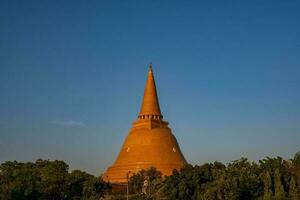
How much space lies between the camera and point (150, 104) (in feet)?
217

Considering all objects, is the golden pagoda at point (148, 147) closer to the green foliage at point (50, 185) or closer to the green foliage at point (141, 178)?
the green foliage at point (141, 178)

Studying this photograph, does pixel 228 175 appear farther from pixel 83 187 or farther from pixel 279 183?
pixel 83 187

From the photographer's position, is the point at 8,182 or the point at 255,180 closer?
the point at 255,180

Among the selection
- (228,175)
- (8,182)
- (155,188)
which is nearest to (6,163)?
(8,182)

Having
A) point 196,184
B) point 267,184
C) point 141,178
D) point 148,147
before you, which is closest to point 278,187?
point 267,184

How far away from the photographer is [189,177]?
4191 cm

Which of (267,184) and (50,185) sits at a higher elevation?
(50,185)

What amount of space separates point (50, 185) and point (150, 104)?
86.2 feet

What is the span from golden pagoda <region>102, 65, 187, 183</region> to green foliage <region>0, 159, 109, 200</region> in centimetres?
1379

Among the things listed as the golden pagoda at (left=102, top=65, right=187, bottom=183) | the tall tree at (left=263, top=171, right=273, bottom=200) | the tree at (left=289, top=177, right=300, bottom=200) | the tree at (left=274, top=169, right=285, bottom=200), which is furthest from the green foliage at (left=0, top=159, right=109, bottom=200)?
the tree at (left=289, top=177, right=300, bottom=200)

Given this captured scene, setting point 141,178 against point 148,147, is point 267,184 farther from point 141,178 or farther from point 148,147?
point 148,147

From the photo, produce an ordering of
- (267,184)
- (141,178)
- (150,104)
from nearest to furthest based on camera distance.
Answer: (267,184) < (141,178) < (150,104)

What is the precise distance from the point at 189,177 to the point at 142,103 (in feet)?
86.6

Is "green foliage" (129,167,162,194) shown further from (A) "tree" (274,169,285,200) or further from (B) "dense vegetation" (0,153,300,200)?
(A) "tree" (274,169,285,200)
